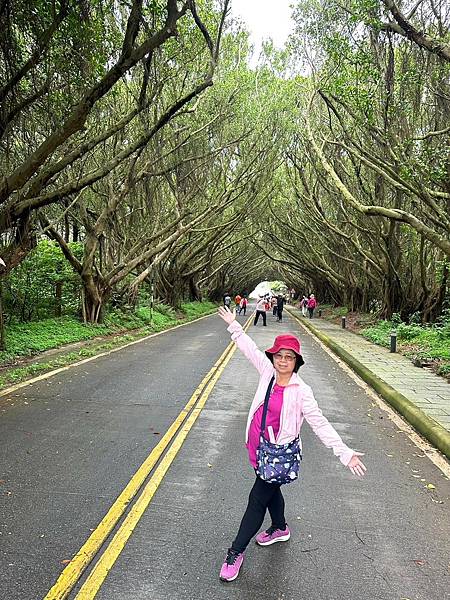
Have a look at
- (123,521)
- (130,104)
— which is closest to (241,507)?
(123,521)

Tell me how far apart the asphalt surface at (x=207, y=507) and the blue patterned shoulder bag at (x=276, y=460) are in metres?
0.68

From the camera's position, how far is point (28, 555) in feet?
12.7

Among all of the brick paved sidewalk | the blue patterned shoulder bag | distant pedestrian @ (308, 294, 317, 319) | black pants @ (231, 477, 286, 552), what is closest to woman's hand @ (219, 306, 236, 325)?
the blue patterned shoulder bag

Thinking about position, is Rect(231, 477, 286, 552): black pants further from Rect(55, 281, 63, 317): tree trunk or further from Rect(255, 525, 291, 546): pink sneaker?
Rect(55, 281, 63, 317): tree trunk

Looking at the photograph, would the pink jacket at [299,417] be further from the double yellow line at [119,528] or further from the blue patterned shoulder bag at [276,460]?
the double yellow line at [119,528]

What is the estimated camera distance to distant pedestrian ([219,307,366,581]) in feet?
12.2

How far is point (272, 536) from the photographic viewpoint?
4.21 m

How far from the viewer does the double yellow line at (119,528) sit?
351 cm

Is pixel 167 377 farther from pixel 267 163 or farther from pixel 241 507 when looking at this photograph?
pixel 267 163

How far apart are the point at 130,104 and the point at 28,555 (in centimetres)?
1687

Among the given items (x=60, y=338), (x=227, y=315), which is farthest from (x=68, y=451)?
(x=60, y=338)

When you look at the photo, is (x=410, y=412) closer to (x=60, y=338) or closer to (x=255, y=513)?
(x=255, y=513)

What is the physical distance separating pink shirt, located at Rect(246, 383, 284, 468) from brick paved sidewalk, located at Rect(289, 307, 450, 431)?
14.6 feet

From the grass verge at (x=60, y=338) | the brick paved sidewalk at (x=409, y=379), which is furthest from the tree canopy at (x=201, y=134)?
the brick paved sidewalk at (x=409, y=379)
